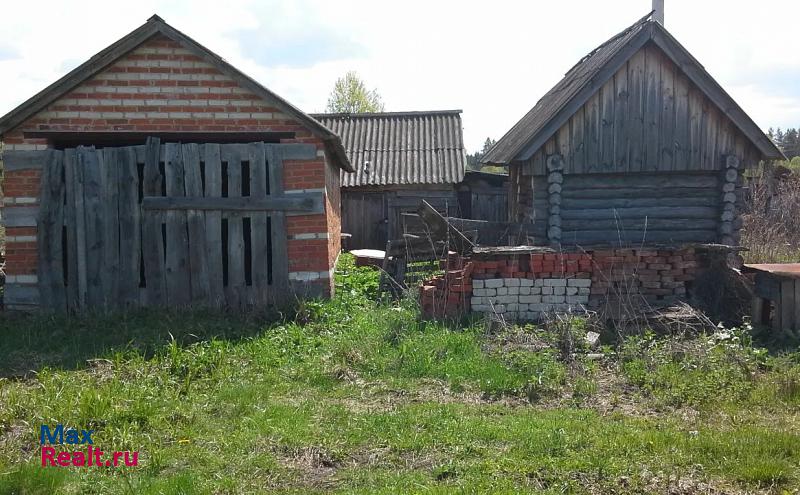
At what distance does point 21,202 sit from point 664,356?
9075 millimetres

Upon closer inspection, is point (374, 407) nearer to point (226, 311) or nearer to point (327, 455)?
point (327, 455)

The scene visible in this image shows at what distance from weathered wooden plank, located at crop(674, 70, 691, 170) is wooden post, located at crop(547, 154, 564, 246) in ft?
6.63

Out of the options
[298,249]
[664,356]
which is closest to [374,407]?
[664,356]

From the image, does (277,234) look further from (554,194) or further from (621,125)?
(621,125)

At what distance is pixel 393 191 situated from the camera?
18.8 m

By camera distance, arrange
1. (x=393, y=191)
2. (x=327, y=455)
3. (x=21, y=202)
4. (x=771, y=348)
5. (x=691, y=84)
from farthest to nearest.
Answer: (x=393, y=191) → (x=691, y=84) → (x=21, y=202) → (x=771, y=348) → (x=327, y=455)

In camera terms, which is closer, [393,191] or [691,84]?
[691,84]

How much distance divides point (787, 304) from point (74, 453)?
8.34 m

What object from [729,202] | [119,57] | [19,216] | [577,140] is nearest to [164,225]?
[19,216]

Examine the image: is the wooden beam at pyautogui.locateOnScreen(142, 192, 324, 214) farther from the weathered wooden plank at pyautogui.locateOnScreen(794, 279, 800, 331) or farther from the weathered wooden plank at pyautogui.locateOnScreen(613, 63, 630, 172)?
the weathered wooden plank at pyautogui.locateOnScreen(794, 279, 800, 331)

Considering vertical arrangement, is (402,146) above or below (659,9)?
below

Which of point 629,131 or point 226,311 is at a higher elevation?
point 629,131

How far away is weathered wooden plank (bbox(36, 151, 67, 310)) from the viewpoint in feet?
31.1

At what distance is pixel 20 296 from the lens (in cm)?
959
